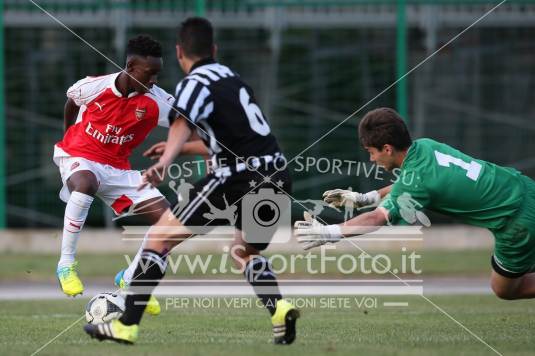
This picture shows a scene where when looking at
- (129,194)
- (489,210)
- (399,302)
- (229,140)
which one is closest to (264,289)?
(229,140)

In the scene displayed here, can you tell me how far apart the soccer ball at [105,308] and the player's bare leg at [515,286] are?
299cm

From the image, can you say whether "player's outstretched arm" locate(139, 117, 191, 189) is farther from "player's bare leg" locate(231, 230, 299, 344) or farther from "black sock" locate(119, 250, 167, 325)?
→ "player's bare leg" locate(231, 230, 299, 344)

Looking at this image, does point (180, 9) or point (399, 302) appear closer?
point (399, 302)

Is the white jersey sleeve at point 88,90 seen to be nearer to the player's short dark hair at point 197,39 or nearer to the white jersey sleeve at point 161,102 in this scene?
the white jersey sleeve at point 161,102

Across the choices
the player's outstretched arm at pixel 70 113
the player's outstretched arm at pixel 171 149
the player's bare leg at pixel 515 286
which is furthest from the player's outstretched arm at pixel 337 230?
the player's outstretched arm at pixel 70 113

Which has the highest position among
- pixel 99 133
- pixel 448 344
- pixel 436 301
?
pixel 99 133

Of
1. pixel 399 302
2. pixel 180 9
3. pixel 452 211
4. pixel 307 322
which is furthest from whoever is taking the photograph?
pixel 180 9

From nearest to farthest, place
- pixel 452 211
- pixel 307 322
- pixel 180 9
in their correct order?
pixel 452 211 < pixel 307 322 < pixel 180 9

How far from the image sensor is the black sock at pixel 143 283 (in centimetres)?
747

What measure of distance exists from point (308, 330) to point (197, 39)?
9.05ft

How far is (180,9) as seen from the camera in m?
17.5

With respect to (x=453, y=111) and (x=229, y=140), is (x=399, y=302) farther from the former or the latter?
(x=453, y=111)

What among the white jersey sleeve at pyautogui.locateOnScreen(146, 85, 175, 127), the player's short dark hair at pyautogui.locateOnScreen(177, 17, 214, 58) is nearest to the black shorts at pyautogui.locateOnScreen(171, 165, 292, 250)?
A: the player's short dark hair at pyautogui.locateOnScreen(177, 17, 214, 58)

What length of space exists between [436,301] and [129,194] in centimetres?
404
